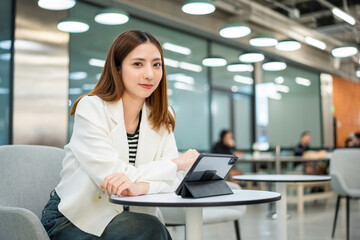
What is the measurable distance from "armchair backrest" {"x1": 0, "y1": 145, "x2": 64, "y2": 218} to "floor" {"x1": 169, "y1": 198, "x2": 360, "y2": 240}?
8.14ft

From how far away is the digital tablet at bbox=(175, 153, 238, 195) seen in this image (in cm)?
143

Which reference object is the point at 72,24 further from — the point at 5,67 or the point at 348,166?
the point at 348,166

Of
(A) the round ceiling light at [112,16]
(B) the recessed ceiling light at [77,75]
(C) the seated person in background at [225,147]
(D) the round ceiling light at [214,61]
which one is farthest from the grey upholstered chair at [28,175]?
(D) the round ceiling light at [214,61]

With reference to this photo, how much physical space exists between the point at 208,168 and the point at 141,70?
503 mm

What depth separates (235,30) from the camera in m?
5.97

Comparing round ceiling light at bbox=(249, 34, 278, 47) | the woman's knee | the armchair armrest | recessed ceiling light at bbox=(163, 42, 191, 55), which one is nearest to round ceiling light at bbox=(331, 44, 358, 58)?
round ceiling light at bbox=(249, 34, 278, 47)

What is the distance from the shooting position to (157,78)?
5.86ft

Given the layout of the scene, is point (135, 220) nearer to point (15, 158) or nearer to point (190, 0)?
point (15, 158)

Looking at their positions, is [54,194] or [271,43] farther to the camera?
[271,43]

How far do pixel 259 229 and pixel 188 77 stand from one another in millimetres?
4593

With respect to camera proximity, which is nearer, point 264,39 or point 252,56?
point 264,39

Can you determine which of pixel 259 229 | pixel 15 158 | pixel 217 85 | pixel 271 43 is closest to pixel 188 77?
pixel 217 85

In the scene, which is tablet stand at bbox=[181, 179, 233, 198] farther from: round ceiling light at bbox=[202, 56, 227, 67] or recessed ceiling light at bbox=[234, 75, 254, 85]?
recessed ceiling light at bbox=[234, 75, 254, 85]

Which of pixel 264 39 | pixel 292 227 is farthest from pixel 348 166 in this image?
pixel 264 39
